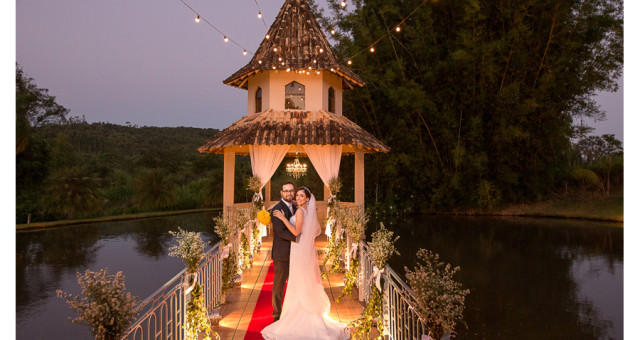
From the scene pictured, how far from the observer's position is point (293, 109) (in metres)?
11.1

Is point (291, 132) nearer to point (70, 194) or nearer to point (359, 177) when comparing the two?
point (359, 177)

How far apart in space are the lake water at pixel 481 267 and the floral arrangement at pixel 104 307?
531 cm

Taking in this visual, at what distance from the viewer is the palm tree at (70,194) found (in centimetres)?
1891

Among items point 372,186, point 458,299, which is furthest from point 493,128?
point 458,299

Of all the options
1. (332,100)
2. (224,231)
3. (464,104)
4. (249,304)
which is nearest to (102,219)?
(332,100)

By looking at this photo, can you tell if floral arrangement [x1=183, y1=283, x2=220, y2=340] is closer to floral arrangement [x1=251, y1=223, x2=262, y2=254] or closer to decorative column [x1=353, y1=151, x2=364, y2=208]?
floral arrangement [x1=251, y1=223, x2=262, y2=254]

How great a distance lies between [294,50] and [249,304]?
7.73 m

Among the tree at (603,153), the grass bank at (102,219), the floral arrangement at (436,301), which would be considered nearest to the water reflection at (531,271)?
the floral arrangement at (436,301)

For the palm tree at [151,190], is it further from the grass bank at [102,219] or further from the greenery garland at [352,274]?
the greenery garland at [352,274]

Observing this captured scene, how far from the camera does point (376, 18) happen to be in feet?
66.0

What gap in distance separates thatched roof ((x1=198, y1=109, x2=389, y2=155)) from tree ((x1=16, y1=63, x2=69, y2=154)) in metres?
16.5

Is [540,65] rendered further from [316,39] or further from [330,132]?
[330,132]

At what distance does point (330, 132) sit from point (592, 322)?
683cm

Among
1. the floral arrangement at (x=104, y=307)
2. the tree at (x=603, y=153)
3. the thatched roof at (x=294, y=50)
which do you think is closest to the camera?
the floral arrangement at (x=104, y=307)
